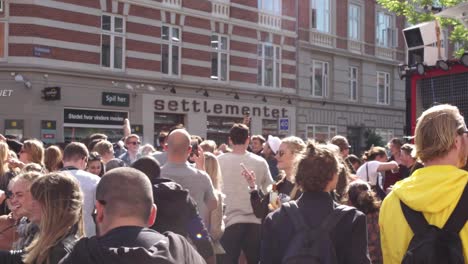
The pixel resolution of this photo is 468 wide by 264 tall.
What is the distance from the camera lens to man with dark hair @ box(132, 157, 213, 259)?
4746 millimetres

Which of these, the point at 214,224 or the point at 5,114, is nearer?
the point at 214,224

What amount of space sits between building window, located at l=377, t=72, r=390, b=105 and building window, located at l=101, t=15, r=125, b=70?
16.5 m

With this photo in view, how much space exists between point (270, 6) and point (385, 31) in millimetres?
9122

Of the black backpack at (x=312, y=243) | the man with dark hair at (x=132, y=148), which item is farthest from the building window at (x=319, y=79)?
the black backpack at (x=312, y=243)

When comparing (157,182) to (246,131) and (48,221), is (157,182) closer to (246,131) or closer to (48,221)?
(48,221)

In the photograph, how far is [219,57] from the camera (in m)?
25.0

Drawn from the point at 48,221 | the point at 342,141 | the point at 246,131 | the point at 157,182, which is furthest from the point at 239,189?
the point at 48,221

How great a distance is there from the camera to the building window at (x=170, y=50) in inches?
903

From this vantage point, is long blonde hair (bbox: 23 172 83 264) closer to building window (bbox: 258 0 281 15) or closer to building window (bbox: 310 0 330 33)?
building window (bbox: 258 0 281 15)

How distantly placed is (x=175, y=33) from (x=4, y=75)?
6924mm

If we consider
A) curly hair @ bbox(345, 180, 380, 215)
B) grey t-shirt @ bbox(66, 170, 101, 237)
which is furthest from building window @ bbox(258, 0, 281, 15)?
curly hair @ bbox(345, 180, 380, 215)

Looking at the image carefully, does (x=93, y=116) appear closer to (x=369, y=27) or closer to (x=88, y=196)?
(x=88, y=196)

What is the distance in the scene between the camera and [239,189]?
7508 millimetres

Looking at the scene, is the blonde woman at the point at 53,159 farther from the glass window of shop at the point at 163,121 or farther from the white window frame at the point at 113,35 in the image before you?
the glass window of shop at the point at 163,121
